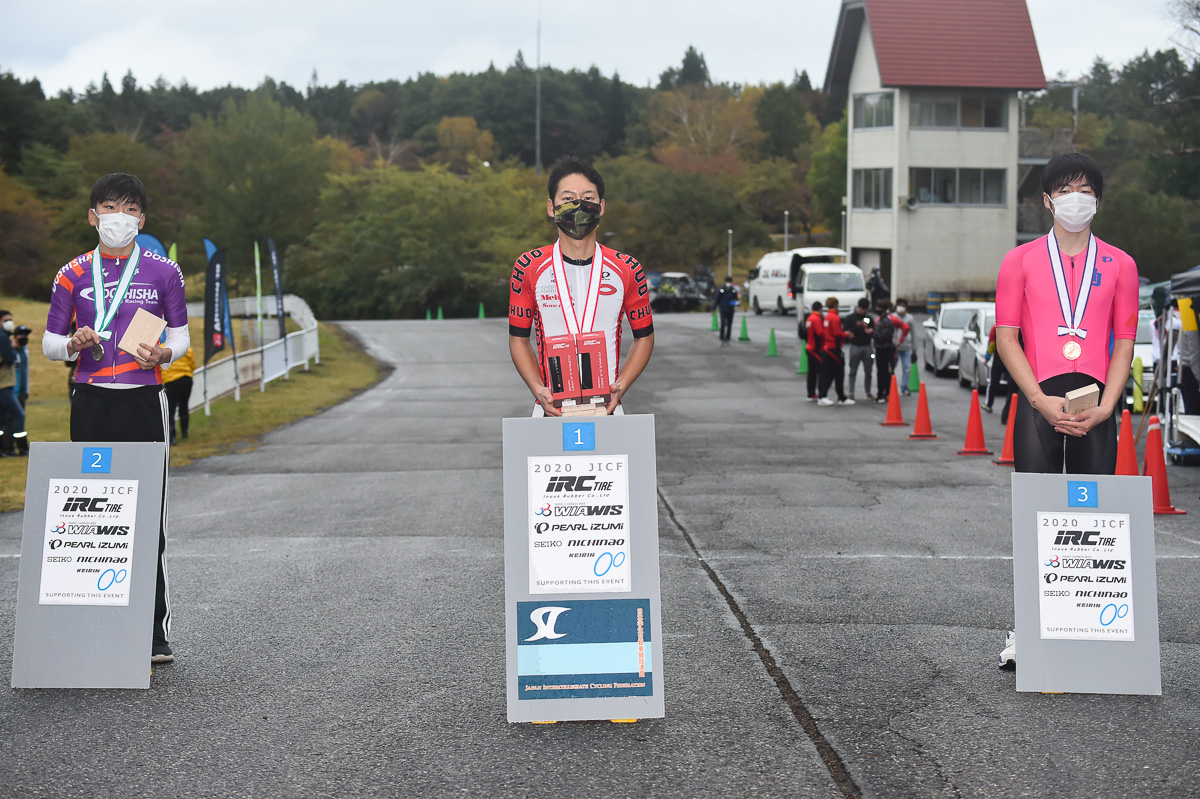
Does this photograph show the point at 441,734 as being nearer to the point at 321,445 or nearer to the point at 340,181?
the point at 321,445

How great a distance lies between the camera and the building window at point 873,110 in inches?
2005

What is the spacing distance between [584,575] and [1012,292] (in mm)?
2279

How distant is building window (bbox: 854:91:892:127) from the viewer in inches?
2005

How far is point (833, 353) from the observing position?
20094mm

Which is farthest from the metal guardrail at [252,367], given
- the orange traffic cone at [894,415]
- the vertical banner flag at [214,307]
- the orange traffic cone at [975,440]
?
the orange traffic cone at [975,440]

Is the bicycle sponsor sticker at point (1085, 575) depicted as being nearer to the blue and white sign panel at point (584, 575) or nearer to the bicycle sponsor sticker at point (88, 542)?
the blue and white sign panel at point (584, 575)

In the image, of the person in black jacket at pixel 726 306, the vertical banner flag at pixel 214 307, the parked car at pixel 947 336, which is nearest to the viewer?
the vertical banner flag at pixel 214 307

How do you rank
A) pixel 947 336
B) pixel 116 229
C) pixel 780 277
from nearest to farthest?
pixel 116 229
pixel 947 336
pixel 780 277

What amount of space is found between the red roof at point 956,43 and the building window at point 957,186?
3.65 metres

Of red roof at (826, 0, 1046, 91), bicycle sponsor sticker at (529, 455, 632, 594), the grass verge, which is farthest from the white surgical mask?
red roof at (826, 0, 1046, 91)

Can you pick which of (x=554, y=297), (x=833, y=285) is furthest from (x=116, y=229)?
(x=833, y=285)

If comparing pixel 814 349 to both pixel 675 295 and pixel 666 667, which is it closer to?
pixel 666 667

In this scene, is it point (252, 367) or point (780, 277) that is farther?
point (780, 277)

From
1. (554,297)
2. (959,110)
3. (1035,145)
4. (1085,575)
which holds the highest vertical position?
(959,110)
